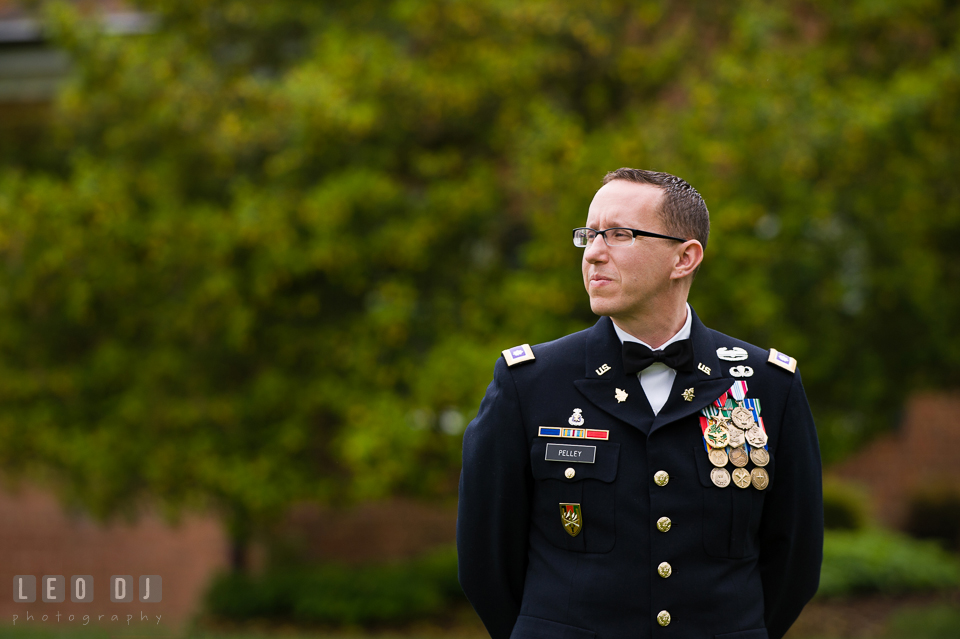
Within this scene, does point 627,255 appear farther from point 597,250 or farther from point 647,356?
point 647,356

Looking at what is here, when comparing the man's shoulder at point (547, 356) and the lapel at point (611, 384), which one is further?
the man's shoulder at point (547, 356)

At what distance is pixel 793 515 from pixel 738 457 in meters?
0.24

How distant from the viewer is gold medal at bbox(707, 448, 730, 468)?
255 cm

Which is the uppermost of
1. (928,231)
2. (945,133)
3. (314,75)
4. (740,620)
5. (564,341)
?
(314,75)

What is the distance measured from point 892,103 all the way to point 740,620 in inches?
218

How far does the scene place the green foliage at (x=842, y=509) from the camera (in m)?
13.6

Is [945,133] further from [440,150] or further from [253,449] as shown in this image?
[253,449]

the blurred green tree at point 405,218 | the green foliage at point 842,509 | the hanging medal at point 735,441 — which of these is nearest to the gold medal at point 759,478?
the hanging medal at point 735,441

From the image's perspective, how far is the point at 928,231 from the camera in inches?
325

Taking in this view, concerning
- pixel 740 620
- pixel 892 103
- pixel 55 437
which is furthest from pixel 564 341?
pixel 55 437

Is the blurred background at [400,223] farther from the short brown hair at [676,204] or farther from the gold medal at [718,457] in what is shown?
the gold medal at [718,457]

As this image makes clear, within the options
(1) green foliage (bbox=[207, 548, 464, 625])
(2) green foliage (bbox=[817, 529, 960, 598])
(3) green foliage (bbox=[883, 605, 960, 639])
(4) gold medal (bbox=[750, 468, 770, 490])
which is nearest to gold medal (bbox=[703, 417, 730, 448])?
(4) gold medal (bbox=[750, 468, 770, 490])

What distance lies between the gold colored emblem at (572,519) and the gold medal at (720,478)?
35 centimetres

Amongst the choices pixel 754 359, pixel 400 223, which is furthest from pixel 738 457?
pixel 400 223
